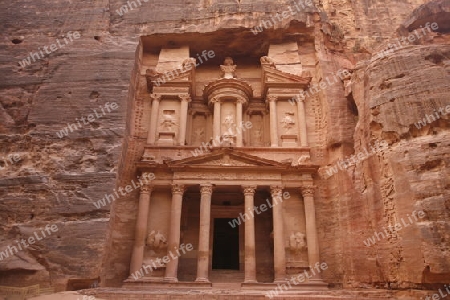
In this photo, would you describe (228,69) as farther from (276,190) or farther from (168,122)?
(276,190)

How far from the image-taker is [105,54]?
15398 mm

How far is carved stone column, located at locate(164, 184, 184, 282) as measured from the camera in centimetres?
1272

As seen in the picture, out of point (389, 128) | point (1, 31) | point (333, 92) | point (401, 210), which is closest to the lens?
point (401, 210)

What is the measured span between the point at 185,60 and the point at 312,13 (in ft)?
20.8

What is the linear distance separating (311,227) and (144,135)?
787 cm

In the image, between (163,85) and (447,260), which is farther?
(163,85)

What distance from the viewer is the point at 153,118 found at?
51.9ft

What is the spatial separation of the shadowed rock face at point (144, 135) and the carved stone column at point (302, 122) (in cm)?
43

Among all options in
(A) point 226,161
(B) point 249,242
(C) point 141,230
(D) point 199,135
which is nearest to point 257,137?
(D) point 199,135

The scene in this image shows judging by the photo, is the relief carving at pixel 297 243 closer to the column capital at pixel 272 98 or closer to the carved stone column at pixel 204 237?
the carved stone column at pixel 204 237

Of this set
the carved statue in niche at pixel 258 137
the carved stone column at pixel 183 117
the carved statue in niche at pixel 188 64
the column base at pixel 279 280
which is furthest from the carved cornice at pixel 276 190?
the carved statue in niche at pixel 188 64

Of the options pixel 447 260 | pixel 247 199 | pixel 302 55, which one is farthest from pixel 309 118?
pixel 447 260

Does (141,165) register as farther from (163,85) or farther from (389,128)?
(389,128)

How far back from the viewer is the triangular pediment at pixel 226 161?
46.4ft
